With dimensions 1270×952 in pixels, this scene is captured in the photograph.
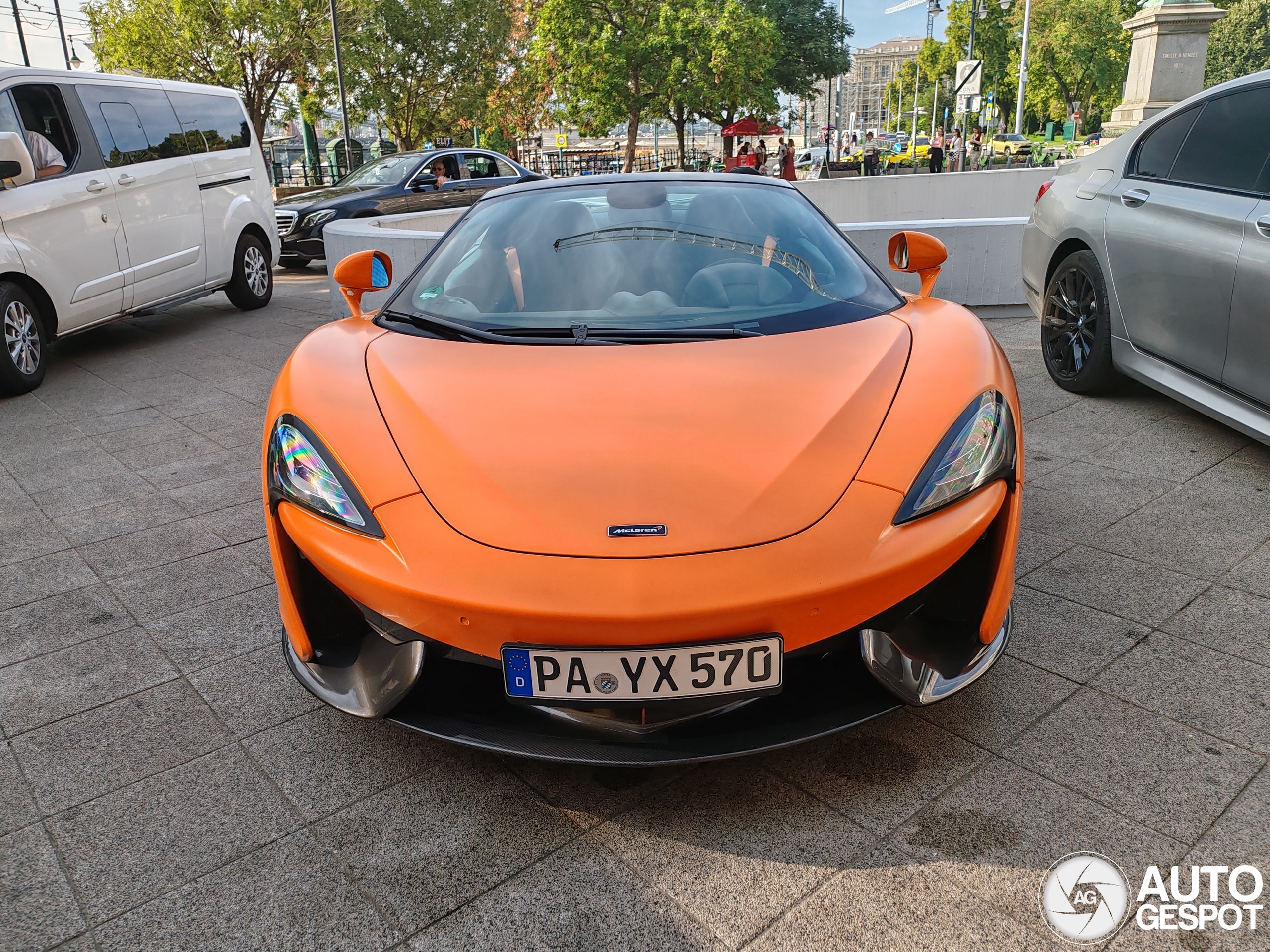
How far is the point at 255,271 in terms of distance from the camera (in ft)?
30.9

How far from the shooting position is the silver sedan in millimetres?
3811

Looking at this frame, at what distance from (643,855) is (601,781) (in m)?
0.29

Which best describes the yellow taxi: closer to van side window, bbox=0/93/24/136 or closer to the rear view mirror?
van side window, bbox=0/93/24/136

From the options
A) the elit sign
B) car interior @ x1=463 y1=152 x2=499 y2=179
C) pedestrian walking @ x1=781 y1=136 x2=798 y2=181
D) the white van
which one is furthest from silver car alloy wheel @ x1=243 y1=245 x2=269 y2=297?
pedestrian walking @ x1=781 y1=136 x2=798 y2=181

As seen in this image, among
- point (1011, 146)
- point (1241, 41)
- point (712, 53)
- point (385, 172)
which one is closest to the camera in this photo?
point (385, 172)

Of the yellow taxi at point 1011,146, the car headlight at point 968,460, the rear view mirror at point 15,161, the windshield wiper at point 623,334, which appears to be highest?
the rear view mirror at point 15,161

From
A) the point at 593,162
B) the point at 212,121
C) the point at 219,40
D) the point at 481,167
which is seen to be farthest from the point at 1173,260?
the point at 593,162

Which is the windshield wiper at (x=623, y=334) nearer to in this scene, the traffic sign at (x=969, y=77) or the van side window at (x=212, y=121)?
the van side window at (x=212, y=121)

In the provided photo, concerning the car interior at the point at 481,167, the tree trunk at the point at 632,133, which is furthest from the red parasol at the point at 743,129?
the car interior at the point at 481,167

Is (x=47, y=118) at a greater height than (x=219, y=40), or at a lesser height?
lesser

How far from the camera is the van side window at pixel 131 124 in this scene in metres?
7.16

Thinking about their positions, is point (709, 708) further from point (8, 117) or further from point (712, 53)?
point (712, 53)

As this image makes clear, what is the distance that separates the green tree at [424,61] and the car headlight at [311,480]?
30.3m

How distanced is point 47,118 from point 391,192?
5.83 metres
